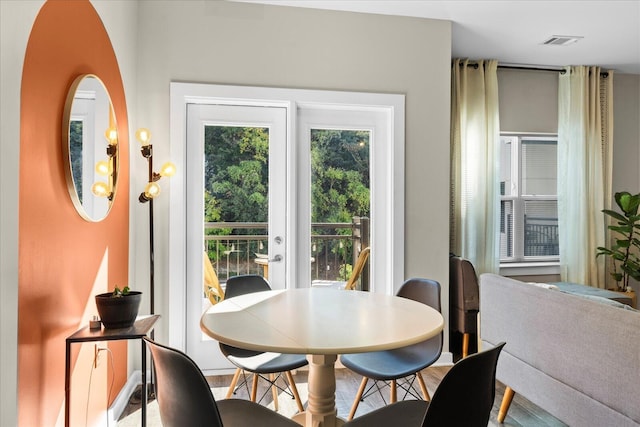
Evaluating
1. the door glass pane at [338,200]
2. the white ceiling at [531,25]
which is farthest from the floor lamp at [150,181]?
the white ceiling at [531,25]

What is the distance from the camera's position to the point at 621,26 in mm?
3727

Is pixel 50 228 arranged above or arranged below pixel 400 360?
above

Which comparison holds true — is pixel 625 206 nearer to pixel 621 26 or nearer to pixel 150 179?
pixel 621 26

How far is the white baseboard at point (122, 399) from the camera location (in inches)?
97.3

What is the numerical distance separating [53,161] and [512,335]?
7.75 ft

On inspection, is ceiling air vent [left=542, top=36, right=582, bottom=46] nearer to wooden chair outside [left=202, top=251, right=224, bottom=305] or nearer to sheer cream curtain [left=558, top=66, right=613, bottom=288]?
sheer cream curtain [left=558, top=66, right=613, bottom=288]

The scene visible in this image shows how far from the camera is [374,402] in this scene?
277 cm

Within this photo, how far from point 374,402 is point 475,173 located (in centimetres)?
255

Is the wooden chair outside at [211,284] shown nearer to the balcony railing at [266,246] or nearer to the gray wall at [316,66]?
the balcony railing at [266,246]

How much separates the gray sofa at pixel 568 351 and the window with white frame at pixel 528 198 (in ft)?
8.04

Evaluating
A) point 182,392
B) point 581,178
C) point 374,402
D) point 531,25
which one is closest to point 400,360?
point 374,402

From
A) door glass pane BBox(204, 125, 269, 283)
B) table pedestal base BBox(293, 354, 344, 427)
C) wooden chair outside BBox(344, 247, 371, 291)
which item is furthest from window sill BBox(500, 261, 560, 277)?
table pedestal base BBox(293, 354, 344, 427)

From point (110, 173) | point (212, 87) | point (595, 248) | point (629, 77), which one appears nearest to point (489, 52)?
point (629, 77)

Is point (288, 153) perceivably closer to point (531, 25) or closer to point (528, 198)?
point (531, 25)
